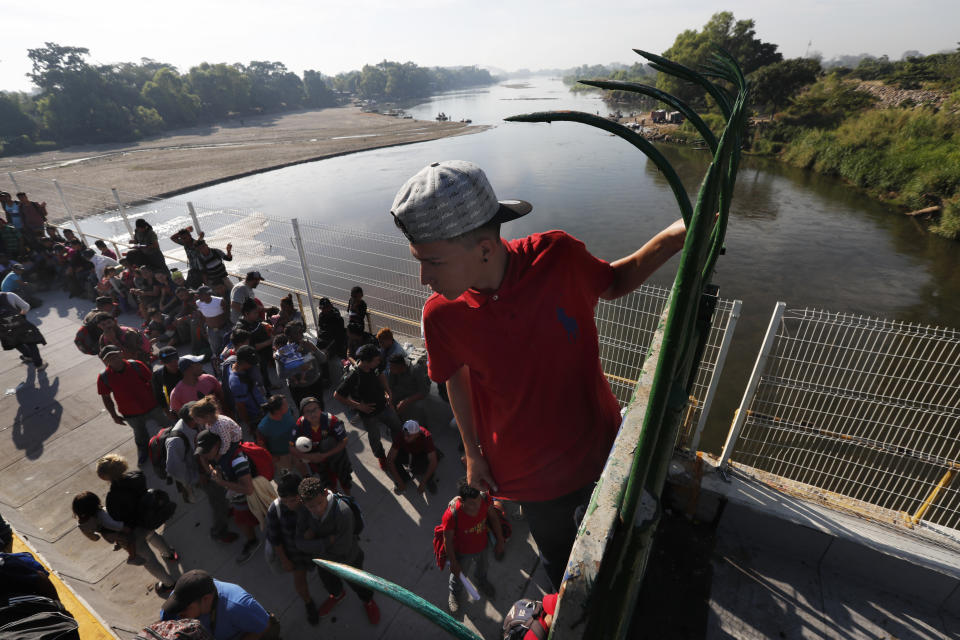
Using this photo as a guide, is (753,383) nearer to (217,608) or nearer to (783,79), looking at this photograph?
(217,608)

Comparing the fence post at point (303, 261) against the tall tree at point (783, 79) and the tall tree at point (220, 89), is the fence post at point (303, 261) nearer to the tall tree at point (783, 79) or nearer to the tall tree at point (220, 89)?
the tall tree at point (783, 79)

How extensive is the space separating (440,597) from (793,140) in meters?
40.0

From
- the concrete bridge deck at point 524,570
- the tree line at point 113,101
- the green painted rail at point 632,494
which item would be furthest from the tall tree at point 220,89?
the green painted rail at point 632,494

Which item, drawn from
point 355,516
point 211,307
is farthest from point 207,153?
point 355,516

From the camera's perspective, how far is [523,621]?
6.77 feet

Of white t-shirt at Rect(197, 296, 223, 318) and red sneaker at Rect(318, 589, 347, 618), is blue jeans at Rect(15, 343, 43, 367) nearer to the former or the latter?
white t-shirt at Rect(197, 296, 223, 318)

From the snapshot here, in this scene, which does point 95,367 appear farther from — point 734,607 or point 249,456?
point 734,607

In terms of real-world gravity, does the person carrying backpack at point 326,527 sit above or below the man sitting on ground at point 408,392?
above

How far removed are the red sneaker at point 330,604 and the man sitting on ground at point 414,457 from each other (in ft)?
3.70

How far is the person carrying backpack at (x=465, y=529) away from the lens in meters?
3.12

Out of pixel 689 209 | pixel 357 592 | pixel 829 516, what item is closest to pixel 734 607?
pixel 829 516

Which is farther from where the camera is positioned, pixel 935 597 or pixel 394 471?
pixel 394 471

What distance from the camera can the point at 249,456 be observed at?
3.74 m

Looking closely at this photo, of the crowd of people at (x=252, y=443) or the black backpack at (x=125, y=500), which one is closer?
the crowd of people at (x=252, y=443)
